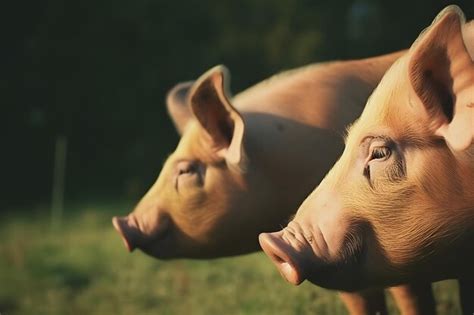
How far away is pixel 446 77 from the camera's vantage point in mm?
3082

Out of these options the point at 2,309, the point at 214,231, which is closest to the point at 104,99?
the point at 2,309

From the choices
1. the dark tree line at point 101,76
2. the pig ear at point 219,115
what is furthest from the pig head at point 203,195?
the dark tree line at point 101,76

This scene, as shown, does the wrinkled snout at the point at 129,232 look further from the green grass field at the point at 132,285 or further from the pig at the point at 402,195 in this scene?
the pig at the point at 402,195

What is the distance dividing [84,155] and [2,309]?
10.3 m

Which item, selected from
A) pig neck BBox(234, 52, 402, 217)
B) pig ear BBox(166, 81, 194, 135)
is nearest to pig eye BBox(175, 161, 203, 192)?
pig neck BBox(234, 52, 402, 217)

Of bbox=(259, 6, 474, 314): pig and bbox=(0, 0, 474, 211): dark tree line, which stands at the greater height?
bbox=(0, 0, 474, 211): dark tree line

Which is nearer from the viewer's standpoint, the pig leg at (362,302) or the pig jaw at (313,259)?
the pig jaw at (313,259)

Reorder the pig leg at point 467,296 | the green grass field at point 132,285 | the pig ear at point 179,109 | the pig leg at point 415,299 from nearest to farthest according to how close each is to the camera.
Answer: the pig leg at point 467,296 → the pig leg at point 415,299 → the pig ear at point 179,109 → the green grass field at point 132,285

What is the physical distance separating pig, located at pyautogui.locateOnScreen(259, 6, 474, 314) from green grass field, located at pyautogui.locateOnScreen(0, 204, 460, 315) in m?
1.98

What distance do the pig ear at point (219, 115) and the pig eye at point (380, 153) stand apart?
4.26 ft

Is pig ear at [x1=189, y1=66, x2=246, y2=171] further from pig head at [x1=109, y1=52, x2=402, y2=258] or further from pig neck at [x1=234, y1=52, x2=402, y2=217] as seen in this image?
pig neck at [x1=234, y1=52, x2=402, y2=217]

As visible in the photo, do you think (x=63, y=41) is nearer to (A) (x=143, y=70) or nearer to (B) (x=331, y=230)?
(A) (x=143, y=70)

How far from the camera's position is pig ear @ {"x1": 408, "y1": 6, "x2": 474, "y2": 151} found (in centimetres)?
296

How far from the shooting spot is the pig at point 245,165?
4578 mm
